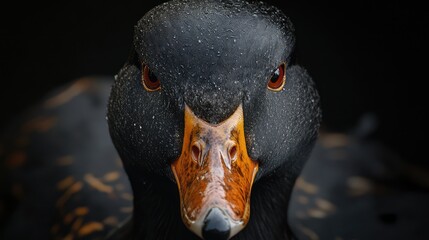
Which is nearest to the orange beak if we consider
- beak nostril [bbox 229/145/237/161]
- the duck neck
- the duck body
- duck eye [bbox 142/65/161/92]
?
beak nostril [bbox 229/145/237/161]

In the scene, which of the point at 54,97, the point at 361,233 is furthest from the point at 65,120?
the point at 361,233

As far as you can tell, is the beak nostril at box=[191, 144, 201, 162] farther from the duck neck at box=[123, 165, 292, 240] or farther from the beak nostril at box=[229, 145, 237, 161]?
the duck neck at box=[123, 165, 292, 240]

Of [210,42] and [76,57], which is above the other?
[210,42]

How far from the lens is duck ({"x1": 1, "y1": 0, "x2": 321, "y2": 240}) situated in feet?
6.64

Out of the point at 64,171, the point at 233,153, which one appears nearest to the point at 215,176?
the point at 233,153

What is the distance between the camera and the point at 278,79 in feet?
7.34

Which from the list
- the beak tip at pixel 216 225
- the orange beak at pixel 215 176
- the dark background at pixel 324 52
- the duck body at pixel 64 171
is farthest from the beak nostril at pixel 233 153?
the dark background at pixel 324 52

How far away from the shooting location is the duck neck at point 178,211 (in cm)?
243

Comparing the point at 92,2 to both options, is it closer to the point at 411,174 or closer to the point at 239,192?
the point at 411,174

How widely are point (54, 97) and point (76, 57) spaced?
1.09 metres

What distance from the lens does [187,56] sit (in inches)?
84.2

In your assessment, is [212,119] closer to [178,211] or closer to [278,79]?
Answer: [278,79]

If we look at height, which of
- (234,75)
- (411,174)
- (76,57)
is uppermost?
(234,75)

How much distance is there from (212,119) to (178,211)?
451 millimetres
